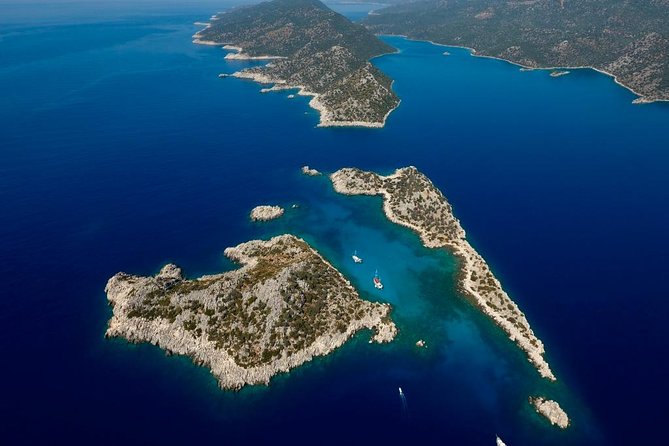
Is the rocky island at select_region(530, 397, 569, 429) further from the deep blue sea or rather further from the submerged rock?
the submerged rock

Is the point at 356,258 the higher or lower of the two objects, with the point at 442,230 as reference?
higher

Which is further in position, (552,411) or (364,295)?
(364,295)

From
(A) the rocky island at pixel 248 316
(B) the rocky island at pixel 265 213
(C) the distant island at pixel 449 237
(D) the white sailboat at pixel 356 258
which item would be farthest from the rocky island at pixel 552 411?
(B) the rocky island at pixel 265 213

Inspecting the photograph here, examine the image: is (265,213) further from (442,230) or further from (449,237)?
A: (449,237)

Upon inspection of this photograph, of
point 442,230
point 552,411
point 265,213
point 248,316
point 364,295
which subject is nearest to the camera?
point 552,411

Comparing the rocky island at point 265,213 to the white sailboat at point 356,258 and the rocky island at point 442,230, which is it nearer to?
the rocky island at point 442,230

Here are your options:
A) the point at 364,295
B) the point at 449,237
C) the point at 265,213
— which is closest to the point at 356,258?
the point at 364,295
